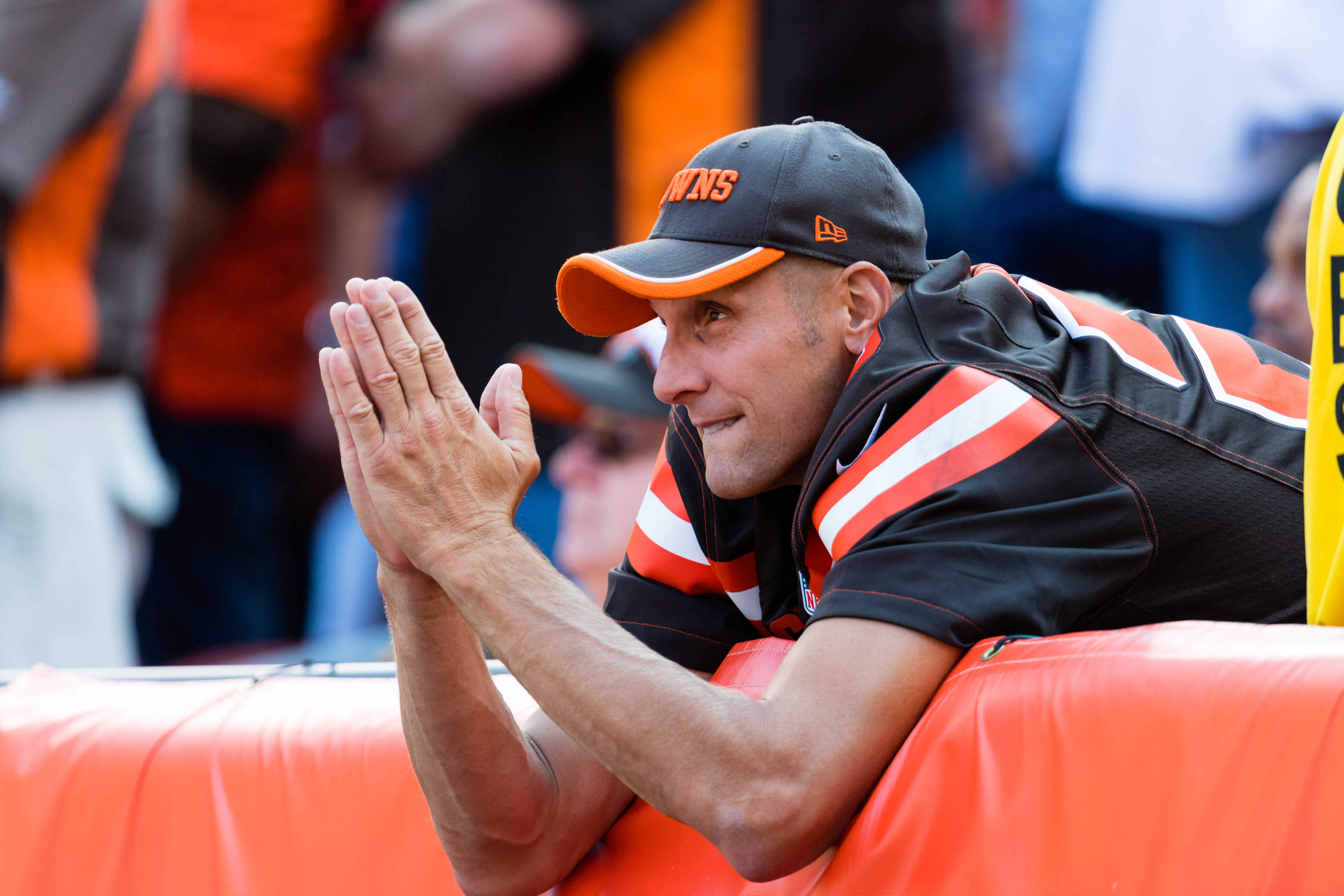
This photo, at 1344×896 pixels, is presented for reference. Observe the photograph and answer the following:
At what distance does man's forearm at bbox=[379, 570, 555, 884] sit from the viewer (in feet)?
5.03

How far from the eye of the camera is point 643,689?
1342mm

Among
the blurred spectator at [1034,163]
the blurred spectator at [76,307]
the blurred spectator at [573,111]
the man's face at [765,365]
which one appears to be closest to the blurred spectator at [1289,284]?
the blurred spectator at [1034,163]

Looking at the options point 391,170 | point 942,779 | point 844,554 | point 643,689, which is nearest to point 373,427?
point 643,689

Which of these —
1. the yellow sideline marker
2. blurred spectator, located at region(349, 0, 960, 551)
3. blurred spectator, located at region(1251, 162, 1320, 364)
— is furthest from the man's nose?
blurred spectator, located at region(349, 0, 960, 551)

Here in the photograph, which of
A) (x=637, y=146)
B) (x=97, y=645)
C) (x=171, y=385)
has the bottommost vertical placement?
(x=97, y=645)

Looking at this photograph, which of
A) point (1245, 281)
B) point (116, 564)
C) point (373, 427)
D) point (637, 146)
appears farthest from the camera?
point (637, 146)

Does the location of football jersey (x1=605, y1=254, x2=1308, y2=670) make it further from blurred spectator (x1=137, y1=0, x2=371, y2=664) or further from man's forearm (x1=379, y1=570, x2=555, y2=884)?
blurred spectator (x1=137, y1=0, x2=371, y2=664)

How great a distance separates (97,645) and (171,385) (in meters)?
1.20

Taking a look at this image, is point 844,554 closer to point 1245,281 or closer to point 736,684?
point 736,684

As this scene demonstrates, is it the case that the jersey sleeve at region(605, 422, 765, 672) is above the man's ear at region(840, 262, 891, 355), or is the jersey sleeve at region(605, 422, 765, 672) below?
below

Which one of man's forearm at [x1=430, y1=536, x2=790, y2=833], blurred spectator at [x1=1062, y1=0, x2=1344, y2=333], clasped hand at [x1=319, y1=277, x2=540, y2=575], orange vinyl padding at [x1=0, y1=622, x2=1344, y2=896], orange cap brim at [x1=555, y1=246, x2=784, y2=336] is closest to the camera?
orange vinyl padding at [x1=0, y1=622, x2=1344, y2=896]

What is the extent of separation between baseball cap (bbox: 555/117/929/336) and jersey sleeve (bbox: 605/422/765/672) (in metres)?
0.25

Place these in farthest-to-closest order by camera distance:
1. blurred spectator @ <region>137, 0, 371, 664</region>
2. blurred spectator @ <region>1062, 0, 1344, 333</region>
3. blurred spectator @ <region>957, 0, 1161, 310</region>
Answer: blurred spectator @ <region>137, 0, 371, 664</region>, blurred spectator @ <region>957, 0, 1161, 310</region>, blurred spectator @ <region>1062, 0, 1344, 333</region>

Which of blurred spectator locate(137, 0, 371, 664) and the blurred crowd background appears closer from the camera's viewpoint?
the blurred crowd background
